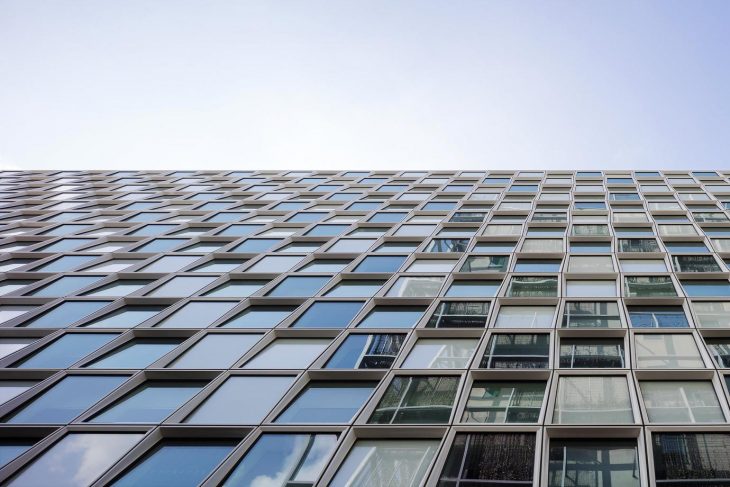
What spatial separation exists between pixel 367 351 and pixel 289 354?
6.54 ft

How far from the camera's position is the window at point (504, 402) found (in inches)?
498

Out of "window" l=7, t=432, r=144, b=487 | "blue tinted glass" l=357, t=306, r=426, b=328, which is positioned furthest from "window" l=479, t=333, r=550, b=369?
"window" l=7, t=432, r=144, b=487

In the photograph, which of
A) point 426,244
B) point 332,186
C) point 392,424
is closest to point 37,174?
point 332,186

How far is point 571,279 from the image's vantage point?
20.3 meters

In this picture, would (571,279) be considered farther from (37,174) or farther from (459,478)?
(37,174)

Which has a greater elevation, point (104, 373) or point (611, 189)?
point (611, 189)

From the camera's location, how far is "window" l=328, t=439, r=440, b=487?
36.0 feet

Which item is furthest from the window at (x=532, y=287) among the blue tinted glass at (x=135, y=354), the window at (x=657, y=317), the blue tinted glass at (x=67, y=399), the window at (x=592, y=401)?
the blue tinted glass at (x=67, y=399)

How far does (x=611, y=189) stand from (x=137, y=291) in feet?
82.8

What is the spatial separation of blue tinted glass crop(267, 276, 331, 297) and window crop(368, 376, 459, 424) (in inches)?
272

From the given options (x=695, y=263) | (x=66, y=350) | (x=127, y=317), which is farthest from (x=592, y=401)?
(x=127, y=317)

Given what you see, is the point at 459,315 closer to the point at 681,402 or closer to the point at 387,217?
the point at 681,402

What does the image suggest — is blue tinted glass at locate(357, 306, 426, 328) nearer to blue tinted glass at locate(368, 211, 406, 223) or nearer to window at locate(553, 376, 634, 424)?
window at locate(553, 376, 634, 424)

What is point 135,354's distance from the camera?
16844mm
